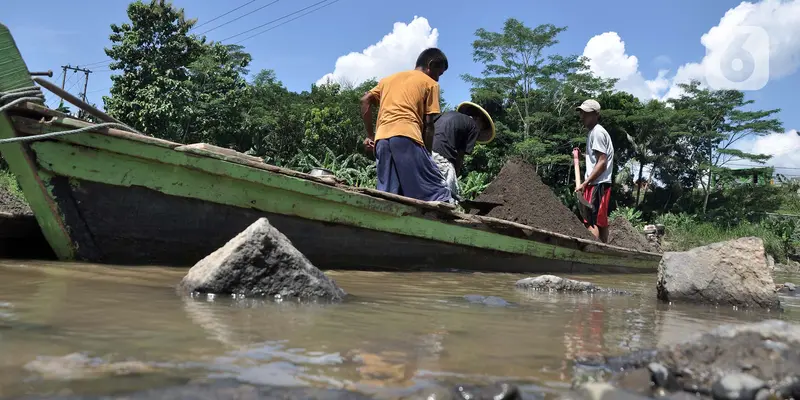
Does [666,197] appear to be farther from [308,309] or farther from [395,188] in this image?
[308,309]

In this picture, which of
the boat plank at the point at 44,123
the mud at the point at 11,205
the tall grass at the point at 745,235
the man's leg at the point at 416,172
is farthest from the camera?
the tall grass at the point at 745,235

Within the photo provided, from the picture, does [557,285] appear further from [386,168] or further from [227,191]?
[227,191]

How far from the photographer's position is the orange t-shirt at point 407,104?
441 cm

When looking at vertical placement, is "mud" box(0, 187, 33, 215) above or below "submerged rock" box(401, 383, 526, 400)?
above

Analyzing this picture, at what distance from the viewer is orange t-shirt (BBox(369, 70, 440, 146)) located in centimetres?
441

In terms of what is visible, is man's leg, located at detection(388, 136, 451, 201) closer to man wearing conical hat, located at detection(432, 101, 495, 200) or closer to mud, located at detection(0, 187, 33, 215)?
man wearing conical hat, located at detection(432, 101, 495, 200)

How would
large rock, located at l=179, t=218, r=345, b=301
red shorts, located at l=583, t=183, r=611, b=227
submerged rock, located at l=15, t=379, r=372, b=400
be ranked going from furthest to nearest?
red shorts, located at l=583, t=183, r=611, b=227, large rock, located at l=179, t=218, r=345, b=301, submerged rock, located at l=15, t=379, r=372, b=400

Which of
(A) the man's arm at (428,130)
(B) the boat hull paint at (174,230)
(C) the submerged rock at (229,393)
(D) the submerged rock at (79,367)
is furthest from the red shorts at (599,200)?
(D) the submerged rock at (79,367)

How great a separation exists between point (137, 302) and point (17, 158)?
160 centimetres

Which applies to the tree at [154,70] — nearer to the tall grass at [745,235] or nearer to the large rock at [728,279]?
the tall grass at [745,235]

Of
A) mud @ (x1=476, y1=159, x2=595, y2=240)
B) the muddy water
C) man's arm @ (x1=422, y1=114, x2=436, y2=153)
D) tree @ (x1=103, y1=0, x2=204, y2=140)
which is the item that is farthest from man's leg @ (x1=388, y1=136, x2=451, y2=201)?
tree @ (x1=103, y1=0, x2=204, y2=140)

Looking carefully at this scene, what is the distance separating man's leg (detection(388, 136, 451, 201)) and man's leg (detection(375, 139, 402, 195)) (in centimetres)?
4

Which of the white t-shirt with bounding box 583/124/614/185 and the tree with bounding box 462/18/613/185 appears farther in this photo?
the tree with bounding box 462/18/613/185

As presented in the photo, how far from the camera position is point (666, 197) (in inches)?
886
